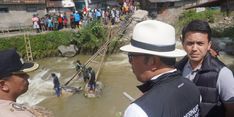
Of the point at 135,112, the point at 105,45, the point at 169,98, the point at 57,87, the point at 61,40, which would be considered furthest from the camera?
the point at 61,40

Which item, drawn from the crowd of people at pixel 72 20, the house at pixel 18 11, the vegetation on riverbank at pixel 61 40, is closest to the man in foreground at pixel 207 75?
the vegetation on riverbank at pixel 61 40

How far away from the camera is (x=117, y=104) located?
15.9 m

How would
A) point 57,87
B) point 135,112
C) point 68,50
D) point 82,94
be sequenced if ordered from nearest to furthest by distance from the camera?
point 135,112 → point 57,87 → point 82,94 → point 68,50

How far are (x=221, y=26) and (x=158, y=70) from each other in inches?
984

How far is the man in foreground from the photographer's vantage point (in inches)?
147

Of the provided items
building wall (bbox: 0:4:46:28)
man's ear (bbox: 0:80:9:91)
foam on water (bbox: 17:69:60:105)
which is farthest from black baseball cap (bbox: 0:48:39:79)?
building wall (bbox: 0:4:46:28)

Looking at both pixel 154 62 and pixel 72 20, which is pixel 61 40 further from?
pixel 154 62

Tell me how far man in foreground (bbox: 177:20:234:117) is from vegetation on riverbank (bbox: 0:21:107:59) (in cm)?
2108

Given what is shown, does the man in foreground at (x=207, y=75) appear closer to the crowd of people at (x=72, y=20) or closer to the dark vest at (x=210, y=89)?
the dark vest at (x=210, y=89)

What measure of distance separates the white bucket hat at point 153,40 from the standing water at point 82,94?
30.3 feet

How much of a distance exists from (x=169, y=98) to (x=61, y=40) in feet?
77.9

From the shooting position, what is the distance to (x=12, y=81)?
11.2 ft

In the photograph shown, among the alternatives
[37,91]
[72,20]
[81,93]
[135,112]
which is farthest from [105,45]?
[135,112]

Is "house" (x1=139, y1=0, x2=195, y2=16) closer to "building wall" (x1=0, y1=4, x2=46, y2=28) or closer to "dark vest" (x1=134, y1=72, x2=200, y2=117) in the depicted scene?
"building wall" (x1=0, y1=4, x2=46, y2=28)
